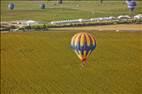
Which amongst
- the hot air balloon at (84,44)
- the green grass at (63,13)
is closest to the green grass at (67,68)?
the hot air balloon at (84,44)

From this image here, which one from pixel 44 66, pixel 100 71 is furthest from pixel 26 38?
pixel 100 71

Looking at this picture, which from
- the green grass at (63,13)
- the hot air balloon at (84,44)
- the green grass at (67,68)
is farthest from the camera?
the green grass at (63,13)

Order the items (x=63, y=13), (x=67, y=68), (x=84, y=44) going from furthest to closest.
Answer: (x=63, y=13) → (x=67, y=68) → (x=84, y=44)

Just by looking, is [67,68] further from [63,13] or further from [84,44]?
[63,13]

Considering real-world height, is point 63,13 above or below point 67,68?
above

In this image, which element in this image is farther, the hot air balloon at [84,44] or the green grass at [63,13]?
the green grass at [63,13]

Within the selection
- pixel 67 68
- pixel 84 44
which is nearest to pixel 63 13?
pixel 67 68

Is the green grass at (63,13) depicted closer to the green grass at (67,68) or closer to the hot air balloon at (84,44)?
the green grass at (67,68)

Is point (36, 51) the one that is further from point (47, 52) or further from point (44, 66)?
point (44, 66)

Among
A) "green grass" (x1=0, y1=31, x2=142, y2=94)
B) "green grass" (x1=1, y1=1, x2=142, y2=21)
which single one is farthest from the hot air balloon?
"green grass" (x1=1, y1=1, x2=142, y2=21)
